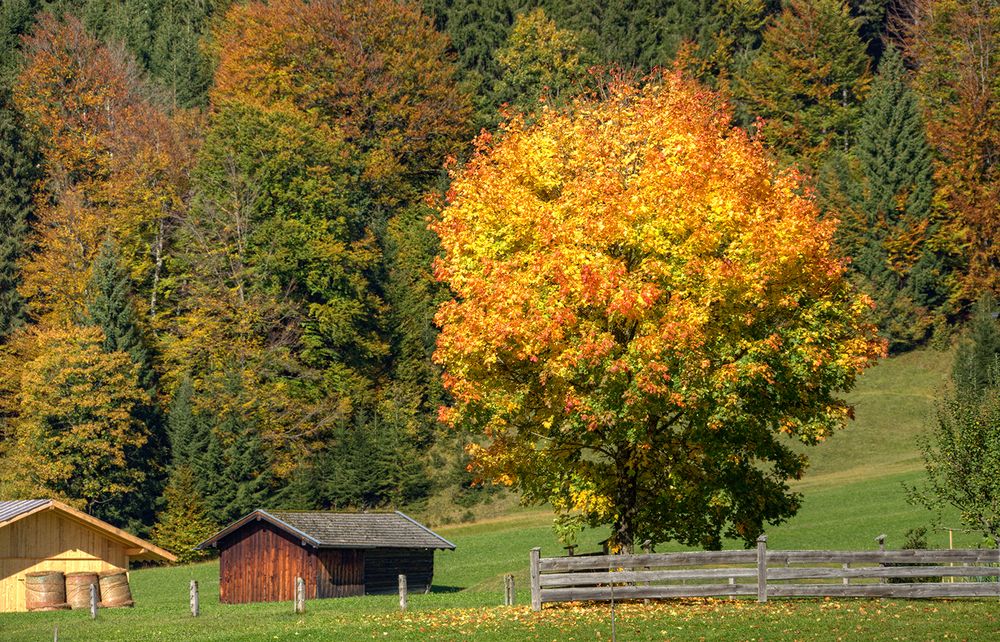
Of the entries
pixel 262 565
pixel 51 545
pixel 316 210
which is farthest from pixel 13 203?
pixel 51 545

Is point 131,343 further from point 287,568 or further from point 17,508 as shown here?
point 17,508

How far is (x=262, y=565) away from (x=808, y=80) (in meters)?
69.5

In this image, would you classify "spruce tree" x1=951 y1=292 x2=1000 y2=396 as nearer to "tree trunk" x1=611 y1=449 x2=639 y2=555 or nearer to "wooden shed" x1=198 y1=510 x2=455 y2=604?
"wooden shed" x1=198 y1=510 x2=455 y2=604

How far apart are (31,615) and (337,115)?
67778mm

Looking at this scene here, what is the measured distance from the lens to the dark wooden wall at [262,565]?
196ft

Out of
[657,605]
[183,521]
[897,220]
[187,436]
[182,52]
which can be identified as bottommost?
[657,605]

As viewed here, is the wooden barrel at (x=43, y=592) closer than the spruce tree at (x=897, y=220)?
Yes

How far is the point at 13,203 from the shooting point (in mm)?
96812

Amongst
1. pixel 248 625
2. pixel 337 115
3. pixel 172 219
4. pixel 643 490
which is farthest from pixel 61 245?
pixel 643 490

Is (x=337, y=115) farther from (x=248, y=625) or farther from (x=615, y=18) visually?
(x=248, y=625)

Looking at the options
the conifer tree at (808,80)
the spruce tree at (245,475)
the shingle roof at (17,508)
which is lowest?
the shingle roof at (17,508)

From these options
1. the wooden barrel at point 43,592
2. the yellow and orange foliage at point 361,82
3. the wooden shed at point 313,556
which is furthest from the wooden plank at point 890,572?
the yellow and orange foliage at point 361,82

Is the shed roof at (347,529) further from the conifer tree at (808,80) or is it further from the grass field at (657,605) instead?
the conifer tree at (808,80)

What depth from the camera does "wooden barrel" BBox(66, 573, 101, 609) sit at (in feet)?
161
